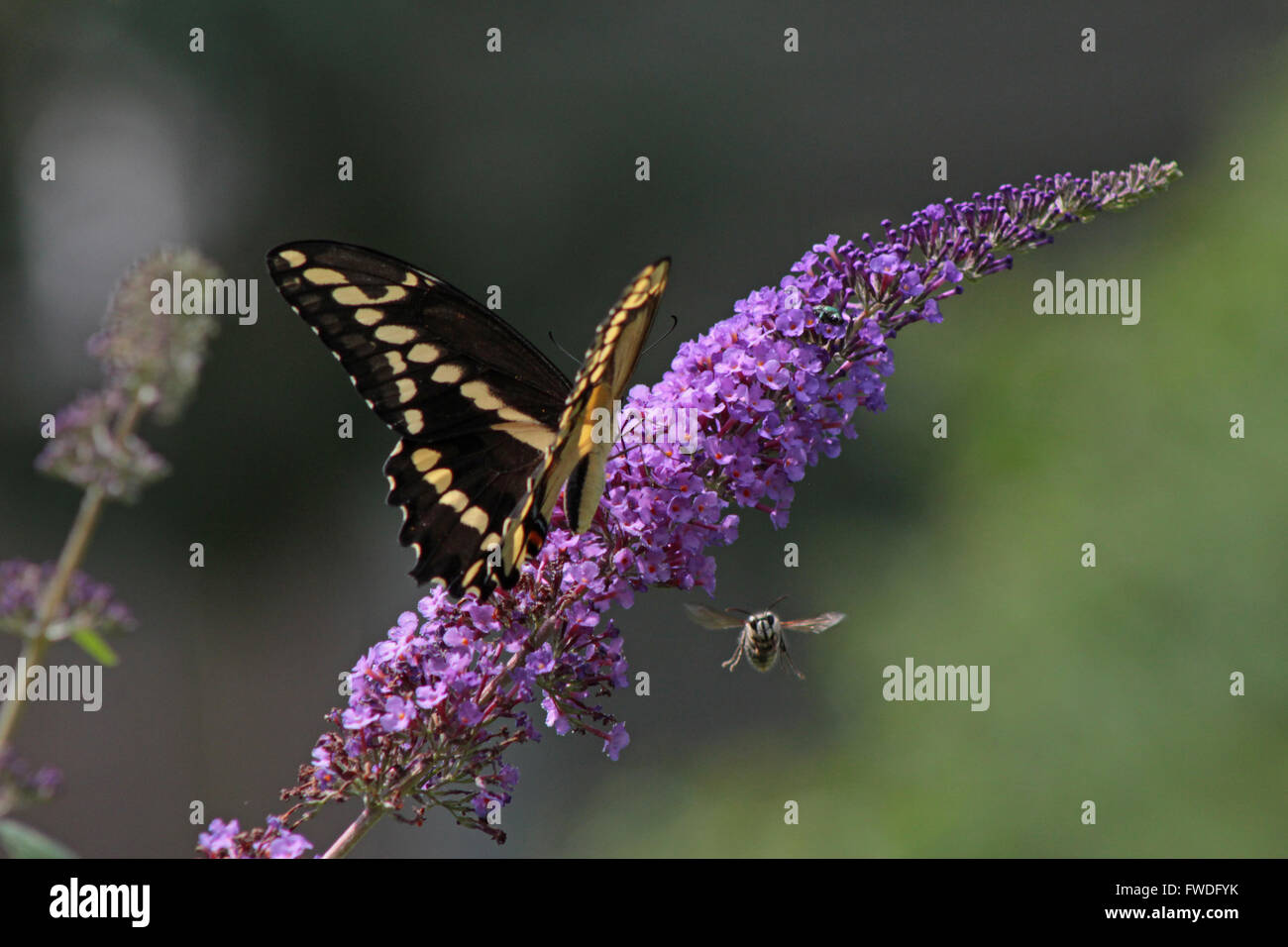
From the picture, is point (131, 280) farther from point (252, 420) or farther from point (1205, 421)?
point (252, 420)

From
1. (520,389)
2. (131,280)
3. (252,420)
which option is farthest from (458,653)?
(252,420)

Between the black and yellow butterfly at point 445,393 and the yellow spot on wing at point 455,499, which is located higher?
the black and yellow butterfly at point 445,393

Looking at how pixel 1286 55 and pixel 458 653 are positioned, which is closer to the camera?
pixel 458 653

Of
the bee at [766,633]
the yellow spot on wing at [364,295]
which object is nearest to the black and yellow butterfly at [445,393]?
the yellow spot on wing at [364,295]

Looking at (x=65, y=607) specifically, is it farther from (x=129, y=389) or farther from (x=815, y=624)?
(x=815, y=624)

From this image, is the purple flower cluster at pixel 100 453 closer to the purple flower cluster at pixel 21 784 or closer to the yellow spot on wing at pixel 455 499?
the purple flower cluster at pixel 21 784

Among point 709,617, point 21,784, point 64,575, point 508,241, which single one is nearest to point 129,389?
point 64,575
